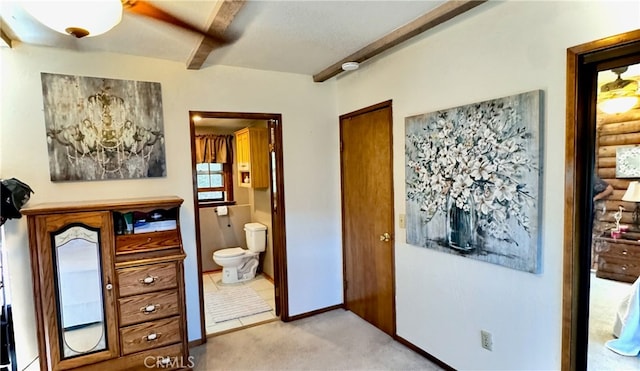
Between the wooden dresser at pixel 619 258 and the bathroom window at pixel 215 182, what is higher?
the bathroom window at pixel 215 182

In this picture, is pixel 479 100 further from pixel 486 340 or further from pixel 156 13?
pixel 156 13

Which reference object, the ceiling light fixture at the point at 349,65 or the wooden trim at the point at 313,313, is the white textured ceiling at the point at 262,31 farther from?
the wooden trim at the point at 313,313

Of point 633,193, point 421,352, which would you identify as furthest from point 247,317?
point 633,193

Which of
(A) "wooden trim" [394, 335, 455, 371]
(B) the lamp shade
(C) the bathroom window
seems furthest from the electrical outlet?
(C) the bathroom window

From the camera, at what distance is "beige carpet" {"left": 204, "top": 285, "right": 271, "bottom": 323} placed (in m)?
3.48

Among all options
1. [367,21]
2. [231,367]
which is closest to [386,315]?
[231,367]

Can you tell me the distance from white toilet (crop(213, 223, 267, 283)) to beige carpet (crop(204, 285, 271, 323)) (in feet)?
0.72

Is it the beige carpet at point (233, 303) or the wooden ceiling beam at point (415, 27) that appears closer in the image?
the wooden ceiling beam at point (415, 27)

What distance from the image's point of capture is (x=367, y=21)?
6.98ft

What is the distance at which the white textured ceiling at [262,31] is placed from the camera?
190 centimetres

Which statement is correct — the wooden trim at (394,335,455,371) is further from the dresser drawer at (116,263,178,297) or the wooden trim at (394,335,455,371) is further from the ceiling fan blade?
the ceiling fan blade

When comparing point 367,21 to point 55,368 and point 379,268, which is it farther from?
point 55,368

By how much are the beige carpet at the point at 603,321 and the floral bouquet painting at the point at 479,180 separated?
28 cm

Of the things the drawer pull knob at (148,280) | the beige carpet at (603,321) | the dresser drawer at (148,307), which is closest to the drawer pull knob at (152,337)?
the dresser drawer at (148,307)
